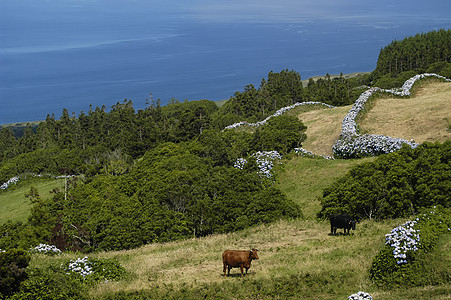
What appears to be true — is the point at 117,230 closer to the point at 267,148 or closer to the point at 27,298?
the point at 27,298

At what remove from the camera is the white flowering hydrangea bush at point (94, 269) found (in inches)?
780

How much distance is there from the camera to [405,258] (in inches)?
680

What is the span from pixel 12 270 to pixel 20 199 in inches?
2470

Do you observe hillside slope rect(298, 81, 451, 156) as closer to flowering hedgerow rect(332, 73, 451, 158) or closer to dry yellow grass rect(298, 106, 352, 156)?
dry yellow grass rect(298, 106, 352, 156)

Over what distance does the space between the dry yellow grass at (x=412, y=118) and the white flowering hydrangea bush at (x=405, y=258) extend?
2377cm

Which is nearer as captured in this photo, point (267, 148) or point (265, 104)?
point (267, 148)

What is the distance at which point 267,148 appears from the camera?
48.6 metres

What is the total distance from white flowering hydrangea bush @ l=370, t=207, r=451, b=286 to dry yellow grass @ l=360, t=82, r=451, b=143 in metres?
23.8

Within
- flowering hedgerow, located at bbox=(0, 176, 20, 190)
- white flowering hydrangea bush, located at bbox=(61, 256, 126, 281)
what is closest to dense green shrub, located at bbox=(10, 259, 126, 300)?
white flowering hydrangea bush, located at bbox=(61, 256, 126, 281)

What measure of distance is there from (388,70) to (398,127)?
11976cm

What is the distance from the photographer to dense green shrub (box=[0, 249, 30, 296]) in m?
17.4

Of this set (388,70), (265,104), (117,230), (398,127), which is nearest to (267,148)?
(398,127)

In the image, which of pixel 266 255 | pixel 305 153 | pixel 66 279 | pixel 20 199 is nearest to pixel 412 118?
pixel 305 153

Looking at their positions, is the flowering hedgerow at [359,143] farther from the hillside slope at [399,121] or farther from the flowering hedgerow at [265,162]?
the flowering hedgerow at [265,162]
